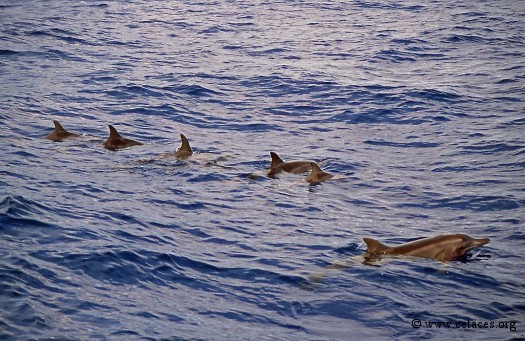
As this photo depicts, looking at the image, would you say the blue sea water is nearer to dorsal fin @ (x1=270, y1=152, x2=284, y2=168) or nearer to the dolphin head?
the dolphin head

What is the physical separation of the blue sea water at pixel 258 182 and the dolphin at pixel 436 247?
205mm

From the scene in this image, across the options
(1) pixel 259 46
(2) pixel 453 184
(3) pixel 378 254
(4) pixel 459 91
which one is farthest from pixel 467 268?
(1) pixel 259 46

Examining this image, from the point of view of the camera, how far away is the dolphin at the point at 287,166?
16359 mm

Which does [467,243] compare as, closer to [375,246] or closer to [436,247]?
[436,247]

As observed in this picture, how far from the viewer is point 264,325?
1030 cm

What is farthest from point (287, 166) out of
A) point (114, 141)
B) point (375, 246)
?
point (375, 246)

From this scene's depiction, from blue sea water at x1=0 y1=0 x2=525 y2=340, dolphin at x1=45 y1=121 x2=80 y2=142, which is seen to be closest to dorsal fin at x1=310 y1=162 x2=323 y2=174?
blue sea water at x1=0 y1=0 x2=525 y2=340

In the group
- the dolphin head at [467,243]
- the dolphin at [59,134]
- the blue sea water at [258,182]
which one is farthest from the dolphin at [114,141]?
the dolphin head at [467,243]

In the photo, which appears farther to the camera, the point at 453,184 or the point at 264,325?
the point at 453,184

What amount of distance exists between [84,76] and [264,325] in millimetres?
16593

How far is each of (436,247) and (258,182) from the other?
4.79m

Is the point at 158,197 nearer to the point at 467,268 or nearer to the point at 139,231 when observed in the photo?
the point at 139,231

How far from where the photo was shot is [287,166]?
16.5 m

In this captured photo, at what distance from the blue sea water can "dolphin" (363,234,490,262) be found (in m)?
0.20
